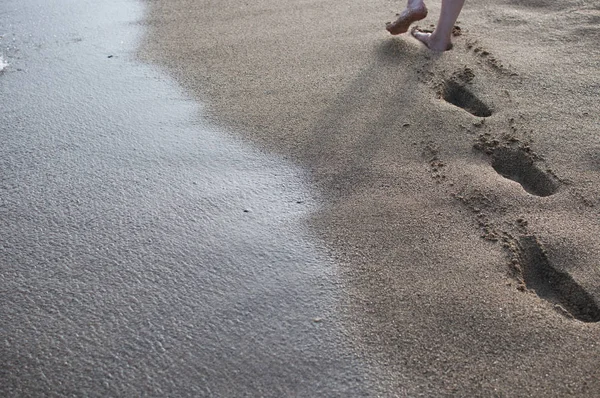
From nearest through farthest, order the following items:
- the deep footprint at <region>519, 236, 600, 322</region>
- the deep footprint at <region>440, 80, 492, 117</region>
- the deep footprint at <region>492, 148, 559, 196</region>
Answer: the deep footprint at <region>519, 236, 600, 322</region>, the deep footprint at <region>492, 148, 559, 196</region>, the deep footprint at <region>440, 80, 492, 117</region>

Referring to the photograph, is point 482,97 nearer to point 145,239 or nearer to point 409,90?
point 409,90

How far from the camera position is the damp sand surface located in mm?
1323

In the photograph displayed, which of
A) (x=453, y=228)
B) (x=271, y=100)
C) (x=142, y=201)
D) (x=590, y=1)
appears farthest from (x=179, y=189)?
(x=590, y=1)

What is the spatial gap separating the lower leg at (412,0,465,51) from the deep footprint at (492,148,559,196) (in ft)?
2.49

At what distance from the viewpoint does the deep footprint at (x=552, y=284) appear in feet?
4.79

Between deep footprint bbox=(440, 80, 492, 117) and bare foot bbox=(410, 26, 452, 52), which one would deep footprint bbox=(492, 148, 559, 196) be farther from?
bare foot bbox=(410, 26, 452, 52)

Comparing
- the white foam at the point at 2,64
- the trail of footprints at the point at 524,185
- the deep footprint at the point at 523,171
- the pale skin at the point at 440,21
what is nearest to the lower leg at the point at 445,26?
the pale skin at the point at 440,21

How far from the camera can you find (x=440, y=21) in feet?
8.45

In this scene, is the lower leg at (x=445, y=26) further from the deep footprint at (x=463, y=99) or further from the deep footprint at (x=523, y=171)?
the deep footprint at (x=523, y=171)

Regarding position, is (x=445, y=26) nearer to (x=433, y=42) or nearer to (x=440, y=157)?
(x=433, y=42)

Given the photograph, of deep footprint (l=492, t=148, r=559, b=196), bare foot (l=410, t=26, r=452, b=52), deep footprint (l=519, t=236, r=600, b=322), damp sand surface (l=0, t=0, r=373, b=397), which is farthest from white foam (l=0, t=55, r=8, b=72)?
deep footprint (l=519, t=236, r=600, b=322)

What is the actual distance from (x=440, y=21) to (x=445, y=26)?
32 mm

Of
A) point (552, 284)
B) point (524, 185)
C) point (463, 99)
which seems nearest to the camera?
point (552, 284)

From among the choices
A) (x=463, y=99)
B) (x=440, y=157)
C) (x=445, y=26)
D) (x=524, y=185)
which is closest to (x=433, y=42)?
(x=445, y=26)
